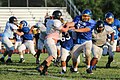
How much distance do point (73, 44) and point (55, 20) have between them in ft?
5.07

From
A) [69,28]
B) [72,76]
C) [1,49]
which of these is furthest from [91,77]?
[1,49]

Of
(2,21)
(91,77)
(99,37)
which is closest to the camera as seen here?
(91,77)

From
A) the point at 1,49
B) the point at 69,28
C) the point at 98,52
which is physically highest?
the point at 69,28

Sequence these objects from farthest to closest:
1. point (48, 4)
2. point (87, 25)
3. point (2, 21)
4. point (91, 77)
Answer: point (48, 4) < point (2, 21) < point (87, 25) < point (91, 77)

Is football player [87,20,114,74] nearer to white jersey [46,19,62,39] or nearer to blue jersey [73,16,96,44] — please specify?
blue jersey [73,16,96,44]

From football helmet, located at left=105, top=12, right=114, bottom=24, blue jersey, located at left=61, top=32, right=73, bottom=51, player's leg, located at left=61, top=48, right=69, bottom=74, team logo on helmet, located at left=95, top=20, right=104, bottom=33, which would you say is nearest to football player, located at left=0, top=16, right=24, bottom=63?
blue jersey, located at left=61, top=32, right=73, bottom=51

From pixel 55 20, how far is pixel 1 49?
633 inches

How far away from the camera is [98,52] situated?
40.4 feet

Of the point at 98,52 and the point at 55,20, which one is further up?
the point at 55,20

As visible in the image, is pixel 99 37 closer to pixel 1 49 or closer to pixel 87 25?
pixel 87 25

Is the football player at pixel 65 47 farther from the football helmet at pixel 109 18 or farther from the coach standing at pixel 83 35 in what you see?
the football helmet at pixel 109 18

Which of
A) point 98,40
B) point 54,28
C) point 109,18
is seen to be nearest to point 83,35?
point 98,40

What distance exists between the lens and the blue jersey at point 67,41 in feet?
40.5

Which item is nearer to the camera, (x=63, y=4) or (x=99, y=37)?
(x=99, y=37)
